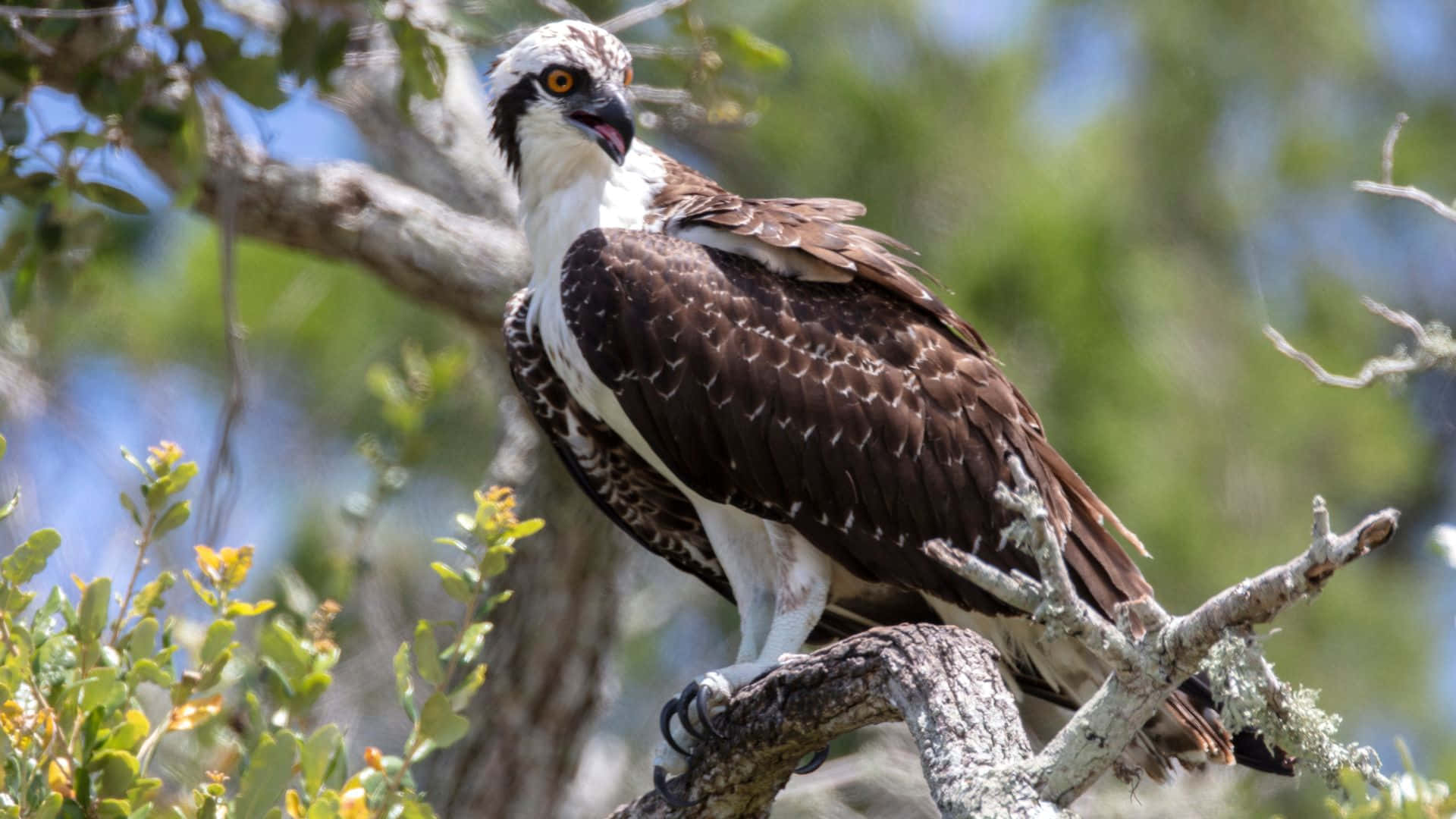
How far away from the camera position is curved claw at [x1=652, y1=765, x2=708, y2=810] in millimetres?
3211

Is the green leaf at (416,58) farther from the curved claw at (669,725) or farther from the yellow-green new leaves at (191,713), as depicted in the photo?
the yellow-green new leaves at (191,713)

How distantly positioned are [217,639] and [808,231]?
193 cm

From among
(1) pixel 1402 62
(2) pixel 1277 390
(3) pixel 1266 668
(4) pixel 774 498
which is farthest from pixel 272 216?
(1) pixel 1402 62

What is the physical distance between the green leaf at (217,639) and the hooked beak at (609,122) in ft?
5.79

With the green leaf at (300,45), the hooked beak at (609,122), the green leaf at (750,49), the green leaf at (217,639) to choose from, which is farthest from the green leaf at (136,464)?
the green leaf at (750,49)

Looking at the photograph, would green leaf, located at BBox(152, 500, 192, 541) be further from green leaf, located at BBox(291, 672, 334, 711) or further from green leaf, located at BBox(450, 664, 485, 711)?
green leaf, located at BBox(450, 664, 485, 711)

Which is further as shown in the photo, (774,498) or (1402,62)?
(1402,62)

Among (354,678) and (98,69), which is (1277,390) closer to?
(354,678)

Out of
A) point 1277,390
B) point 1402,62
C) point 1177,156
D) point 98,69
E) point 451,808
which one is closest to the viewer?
point 98,69


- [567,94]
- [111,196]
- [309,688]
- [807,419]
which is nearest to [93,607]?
[309,688]

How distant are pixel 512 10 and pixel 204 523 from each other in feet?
8.41

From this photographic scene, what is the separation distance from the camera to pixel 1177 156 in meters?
9.57

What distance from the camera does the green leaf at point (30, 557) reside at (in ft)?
7.93

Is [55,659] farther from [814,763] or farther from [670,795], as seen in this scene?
[814,763]
